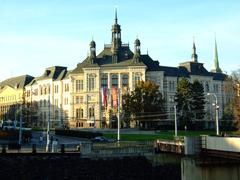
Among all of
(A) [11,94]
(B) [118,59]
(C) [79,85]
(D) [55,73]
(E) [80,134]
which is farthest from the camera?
(A) [11,94]

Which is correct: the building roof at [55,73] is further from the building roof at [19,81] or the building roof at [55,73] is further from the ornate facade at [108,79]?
the building roof at [19,81]

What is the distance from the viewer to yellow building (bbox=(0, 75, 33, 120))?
162 metres

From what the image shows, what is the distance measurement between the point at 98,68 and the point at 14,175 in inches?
2994

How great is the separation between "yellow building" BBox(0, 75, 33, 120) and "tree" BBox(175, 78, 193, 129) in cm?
6880

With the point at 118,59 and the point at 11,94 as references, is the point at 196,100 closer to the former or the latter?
the point at 118,59

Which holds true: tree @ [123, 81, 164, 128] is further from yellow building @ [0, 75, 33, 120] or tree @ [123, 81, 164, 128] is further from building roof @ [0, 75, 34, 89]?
building roof @ [0, 75, 34, 89]

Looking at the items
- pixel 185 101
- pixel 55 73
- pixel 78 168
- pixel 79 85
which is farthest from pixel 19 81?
pixel 78 168

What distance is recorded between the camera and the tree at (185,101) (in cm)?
10644

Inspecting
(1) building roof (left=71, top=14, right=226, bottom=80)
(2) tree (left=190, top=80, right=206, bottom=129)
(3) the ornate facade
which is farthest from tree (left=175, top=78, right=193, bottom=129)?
(1) building roof (left=71, top=14, right=226, bottom=80)

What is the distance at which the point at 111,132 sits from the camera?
99.9 metres

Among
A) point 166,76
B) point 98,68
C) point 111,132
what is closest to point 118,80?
point 98,68

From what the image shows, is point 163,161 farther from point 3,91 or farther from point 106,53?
point 3,91

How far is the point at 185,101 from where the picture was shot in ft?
351

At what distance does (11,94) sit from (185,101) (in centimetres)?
8459
